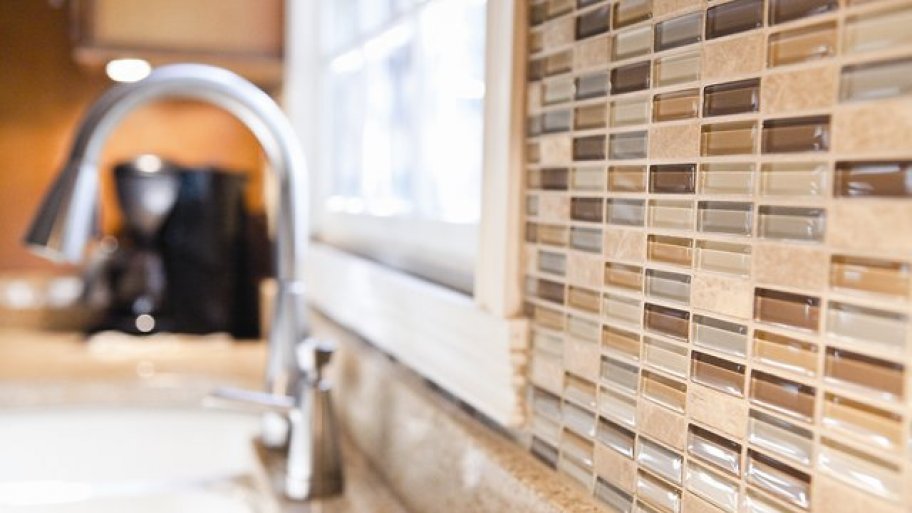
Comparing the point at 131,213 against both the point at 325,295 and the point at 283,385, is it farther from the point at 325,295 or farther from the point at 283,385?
the point at 283,385

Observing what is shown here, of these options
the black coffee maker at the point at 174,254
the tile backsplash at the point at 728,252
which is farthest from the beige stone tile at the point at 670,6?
the black coffee maker at the point at 174,254

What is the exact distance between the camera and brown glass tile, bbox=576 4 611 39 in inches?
24.6

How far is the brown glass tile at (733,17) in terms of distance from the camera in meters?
0.47

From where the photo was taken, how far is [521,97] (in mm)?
752

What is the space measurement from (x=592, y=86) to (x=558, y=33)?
70 millimetres

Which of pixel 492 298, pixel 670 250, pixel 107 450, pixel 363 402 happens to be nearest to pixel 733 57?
pixel 670 250

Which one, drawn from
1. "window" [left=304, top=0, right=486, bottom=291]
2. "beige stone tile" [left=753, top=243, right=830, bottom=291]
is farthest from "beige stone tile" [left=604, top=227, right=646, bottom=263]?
"window" [left=304, top=0, right=486, bottom=291]

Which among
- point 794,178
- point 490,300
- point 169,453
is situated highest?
point 794,178

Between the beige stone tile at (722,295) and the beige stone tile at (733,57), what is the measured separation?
0.36ft

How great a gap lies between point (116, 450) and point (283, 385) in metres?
0.47

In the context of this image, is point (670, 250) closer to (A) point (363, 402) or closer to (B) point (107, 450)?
(A) point (363, 402)

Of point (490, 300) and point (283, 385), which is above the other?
point (490, 300)

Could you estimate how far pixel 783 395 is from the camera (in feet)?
1.50

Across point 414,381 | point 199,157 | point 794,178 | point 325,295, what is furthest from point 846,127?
point 199,157
